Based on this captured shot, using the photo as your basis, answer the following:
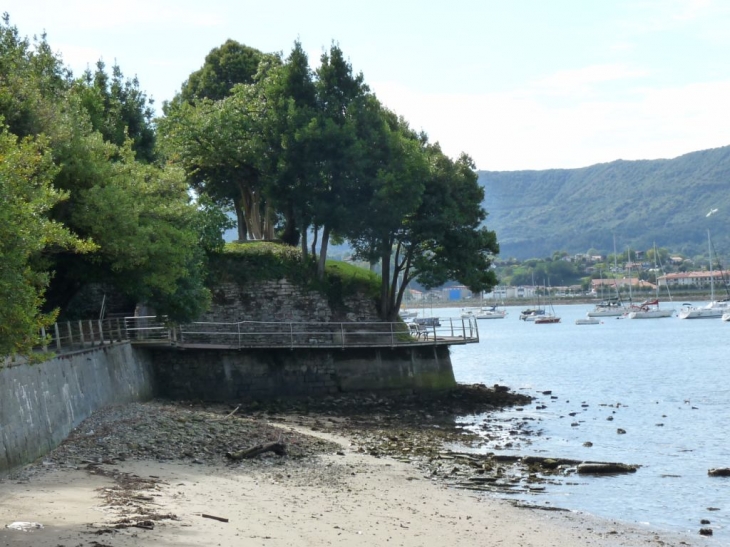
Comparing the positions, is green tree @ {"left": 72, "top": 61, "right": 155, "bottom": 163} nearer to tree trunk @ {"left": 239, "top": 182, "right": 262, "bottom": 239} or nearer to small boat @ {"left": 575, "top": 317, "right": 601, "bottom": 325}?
tree trunk @ {"left": 239, "top": 182, "right": 262, "bottom": 239}

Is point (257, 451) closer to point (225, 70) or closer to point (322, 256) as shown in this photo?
point (322, 256)

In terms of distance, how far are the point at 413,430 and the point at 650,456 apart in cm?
812

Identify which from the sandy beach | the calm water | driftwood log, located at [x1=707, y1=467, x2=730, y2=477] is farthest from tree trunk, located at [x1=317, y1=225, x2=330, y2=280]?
driftwood log, located at [x1=707, y1=467, x2=730, y2=477]

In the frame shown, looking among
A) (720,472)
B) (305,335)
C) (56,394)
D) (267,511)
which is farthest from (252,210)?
(267,511)

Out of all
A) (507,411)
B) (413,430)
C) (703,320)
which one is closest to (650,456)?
(413,430)

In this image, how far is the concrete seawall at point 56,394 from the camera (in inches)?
845

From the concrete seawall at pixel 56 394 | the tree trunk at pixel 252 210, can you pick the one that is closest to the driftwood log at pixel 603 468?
the concrete seawall at pixel 56 394

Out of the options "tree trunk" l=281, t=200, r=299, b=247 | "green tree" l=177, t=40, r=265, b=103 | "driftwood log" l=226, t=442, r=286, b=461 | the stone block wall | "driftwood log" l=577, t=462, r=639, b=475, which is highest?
"green tree" l=177, t=40, r=265, b=103

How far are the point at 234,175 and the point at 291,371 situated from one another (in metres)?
14.7

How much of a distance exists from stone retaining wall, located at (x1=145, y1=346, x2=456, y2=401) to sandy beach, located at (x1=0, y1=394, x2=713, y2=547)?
1338 cm

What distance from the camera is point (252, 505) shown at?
63.5 ft

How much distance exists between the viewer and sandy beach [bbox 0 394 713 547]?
53.0 ft

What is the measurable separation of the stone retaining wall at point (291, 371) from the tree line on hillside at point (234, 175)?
7.58ft

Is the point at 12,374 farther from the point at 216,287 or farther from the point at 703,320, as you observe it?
the point at 703,320
